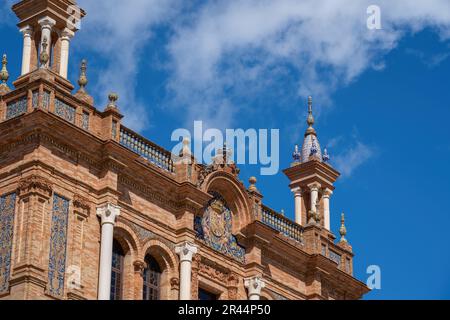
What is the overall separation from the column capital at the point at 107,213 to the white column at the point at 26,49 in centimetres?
522

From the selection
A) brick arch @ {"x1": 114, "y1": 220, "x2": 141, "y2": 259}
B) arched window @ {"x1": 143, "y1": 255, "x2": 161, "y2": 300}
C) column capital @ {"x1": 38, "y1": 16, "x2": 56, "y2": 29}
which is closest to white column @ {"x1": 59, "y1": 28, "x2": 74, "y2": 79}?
column capital @ {"x1": 38, "y1": 16, "x2": 56, "y2": 29}

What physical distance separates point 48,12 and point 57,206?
22.1 ft

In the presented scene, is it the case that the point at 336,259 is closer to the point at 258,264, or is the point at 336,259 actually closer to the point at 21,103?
the point at 258,264

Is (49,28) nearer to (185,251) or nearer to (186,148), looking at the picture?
(186,148)

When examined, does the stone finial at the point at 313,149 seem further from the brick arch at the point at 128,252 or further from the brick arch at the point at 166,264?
the brick arch at the point at 128,252

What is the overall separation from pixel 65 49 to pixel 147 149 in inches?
160

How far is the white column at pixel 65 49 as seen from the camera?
45.1 m

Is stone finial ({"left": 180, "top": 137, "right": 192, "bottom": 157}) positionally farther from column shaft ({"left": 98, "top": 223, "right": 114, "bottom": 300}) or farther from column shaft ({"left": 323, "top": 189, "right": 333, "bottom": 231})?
column shaft ({"left": 323, "top": 189, "right": 333, "bottom": 231})

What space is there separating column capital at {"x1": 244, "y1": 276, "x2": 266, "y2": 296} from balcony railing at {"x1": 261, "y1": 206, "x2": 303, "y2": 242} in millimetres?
2599

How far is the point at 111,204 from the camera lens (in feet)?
142

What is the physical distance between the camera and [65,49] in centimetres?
4550

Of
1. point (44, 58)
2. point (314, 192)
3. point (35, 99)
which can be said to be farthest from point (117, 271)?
point (314, 192)
